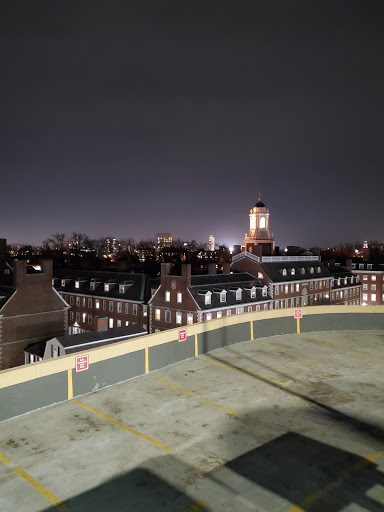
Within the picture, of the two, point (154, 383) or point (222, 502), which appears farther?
point (154, 383)

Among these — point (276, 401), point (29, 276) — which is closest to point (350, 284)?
point (29, 276)

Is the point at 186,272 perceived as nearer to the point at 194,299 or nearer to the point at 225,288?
the point at 194,299

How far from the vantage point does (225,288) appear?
51.8 meters

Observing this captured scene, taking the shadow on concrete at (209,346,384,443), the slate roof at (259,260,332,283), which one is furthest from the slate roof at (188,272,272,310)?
the shadow on concrete at (209,346,384,443)

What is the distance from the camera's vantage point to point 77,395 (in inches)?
570

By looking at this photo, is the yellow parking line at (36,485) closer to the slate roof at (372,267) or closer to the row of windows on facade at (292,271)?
the row of windows on facade at (292,271)

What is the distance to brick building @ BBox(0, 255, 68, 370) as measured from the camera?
42688 millimetres

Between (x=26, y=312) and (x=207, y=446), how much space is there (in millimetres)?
38156

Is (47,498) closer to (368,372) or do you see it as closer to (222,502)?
(222,502)

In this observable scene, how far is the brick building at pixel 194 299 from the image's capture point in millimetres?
48000

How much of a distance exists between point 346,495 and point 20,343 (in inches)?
1638

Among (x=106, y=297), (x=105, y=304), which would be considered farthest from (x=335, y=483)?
(x=105, y=304)

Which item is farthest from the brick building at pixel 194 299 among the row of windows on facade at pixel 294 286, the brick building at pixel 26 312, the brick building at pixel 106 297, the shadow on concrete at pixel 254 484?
the shadow on concrete at pixel 254 484

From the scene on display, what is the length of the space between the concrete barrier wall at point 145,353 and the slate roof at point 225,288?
74.3ft
